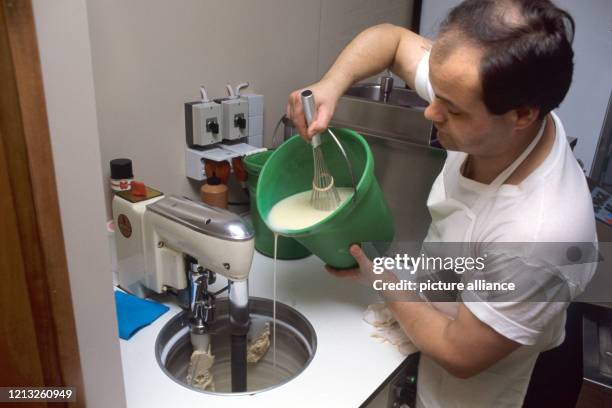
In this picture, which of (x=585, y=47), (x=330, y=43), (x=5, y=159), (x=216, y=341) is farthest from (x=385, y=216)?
(x=585, y=47)

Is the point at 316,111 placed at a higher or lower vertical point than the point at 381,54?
lower

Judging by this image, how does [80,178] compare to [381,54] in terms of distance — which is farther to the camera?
Result: [381,54]

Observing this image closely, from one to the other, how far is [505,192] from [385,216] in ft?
0.77

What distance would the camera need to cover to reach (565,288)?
851 mm

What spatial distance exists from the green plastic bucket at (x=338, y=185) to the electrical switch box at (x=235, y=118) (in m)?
0.32

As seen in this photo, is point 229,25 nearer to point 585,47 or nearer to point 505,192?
point 505,192

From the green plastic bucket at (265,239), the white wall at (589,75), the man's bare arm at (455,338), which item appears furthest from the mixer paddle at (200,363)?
the white wall at (589,75)

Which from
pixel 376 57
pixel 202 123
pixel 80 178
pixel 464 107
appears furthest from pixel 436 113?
pixel 202 123

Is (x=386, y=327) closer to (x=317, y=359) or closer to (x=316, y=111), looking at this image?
(x=317, y=359)

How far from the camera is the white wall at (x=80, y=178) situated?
49 centimetres

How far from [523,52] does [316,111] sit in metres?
0.41

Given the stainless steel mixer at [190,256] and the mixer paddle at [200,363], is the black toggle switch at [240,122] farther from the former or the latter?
the mixer paddle at [200,363]

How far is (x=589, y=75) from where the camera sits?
5.85 ft

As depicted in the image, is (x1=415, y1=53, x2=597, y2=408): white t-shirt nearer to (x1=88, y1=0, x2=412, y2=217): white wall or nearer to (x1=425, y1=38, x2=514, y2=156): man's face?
(x1=425, y1=38, x2=514, y2=156): man's face
